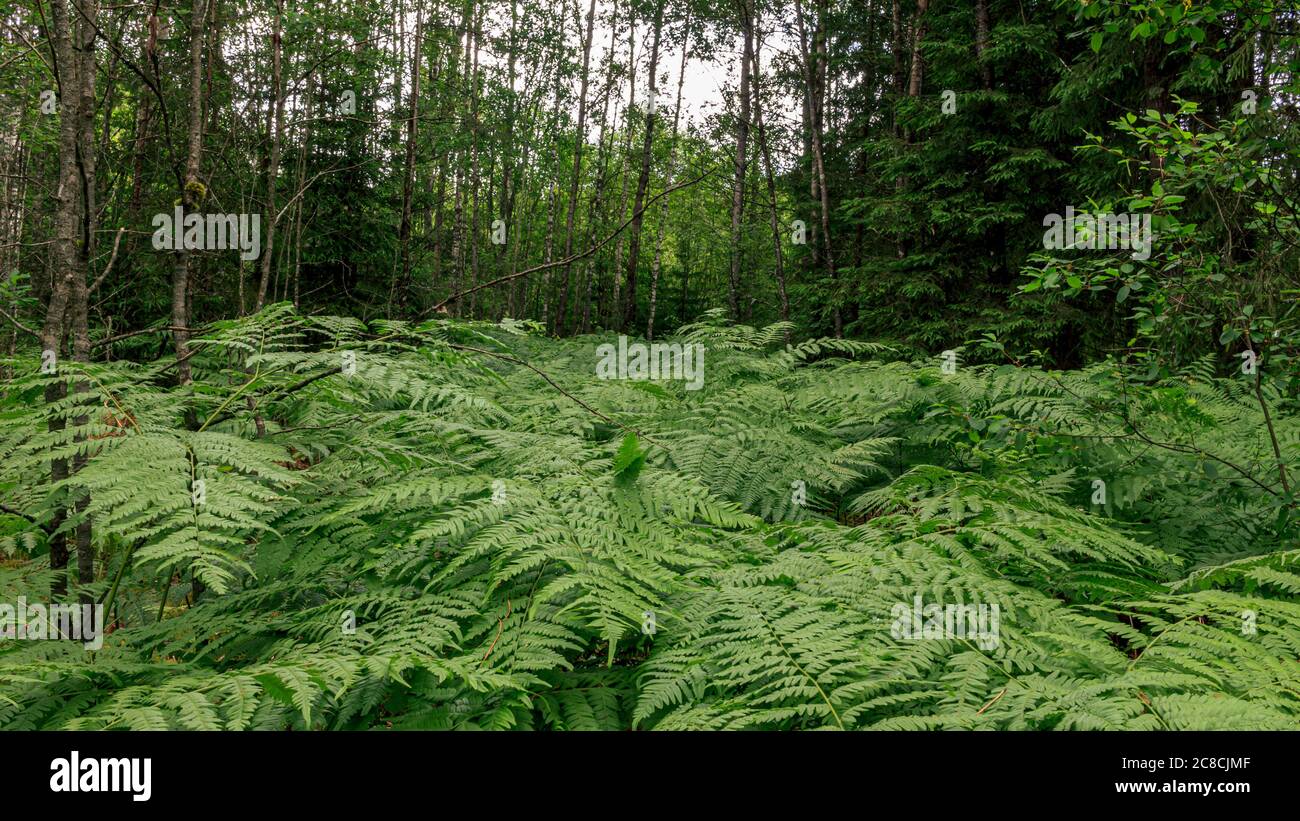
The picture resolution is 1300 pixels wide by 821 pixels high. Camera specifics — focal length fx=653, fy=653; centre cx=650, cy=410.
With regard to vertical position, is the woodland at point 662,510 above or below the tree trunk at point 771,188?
below

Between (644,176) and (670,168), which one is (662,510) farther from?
(670,168)

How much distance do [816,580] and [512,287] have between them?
2392 cm

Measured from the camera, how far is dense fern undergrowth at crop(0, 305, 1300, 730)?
1.69m

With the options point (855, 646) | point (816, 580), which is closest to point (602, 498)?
point (816, 580)

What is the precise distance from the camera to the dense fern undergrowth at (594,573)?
169 centimetres

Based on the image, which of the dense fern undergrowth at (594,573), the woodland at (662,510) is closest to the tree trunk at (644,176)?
the woodland at (662,510)

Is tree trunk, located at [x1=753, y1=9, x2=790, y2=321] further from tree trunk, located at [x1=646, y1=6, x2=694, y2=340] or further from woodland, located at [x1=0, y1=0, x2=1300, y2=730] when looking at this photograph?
woodland, located at [x1=0, y1=0, x2=1300, y2=730]

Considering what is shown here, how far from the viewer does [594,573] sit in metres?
2.07

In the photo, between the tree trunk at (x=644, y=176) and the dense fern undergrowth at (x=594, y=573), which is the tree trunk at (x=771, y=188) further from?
the dense fern undergrowth at (x=594, y=573)

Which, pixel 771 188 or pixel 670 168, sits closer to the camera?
pixel 771 188

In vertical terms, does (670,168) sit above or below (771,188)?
above

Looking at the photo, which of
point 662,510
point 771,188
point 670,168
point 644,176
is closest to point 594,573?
point 662,510

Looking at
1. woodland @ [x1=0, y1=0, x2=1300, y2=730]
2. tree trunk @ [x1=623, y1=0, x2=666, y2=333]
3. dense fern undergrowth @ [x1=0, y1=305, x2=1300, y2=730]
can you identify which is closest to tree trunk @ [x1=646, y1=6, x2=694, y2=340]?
tree trunk @ [x1=623, y1=0, x2=666, y2=333]
